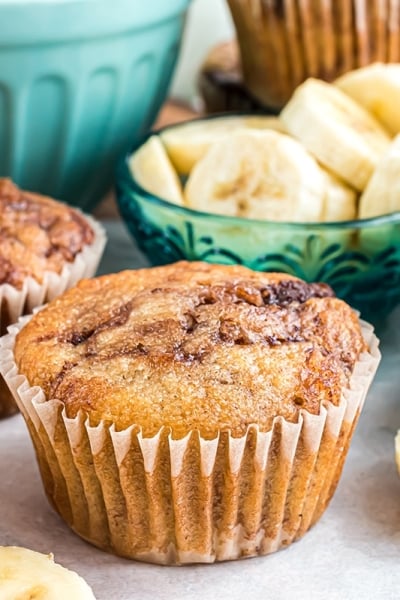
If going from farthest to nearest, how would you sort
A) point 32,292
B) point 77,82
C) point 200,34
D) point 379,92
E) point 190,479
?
point 200,34 → point 77,82 → point 379,92 → point 32,292 → point 190,479

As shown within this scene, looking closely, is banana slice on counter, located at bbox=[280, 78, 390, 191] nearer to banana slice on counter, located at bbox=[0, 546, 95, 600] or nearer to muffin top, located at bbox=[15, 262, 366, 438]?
muffin top, located at bbox=[15, 262, 366, 438]

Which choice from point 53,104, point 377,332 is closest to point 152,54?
point 53,104

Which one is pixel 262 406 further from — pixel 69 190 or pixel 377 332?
pixel 69 190

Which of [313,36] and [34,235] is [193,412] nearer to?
[34,235]

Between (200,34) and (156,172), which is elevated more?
(156,172)

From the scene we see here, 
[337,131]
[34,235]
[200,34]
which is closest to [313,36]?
[337,131]

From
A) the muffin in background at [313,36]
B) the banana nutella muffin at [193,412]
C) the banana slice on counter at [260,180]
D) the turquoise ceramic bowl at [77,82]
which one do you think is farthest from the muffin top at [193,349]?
the muffin in background at [313,36]
